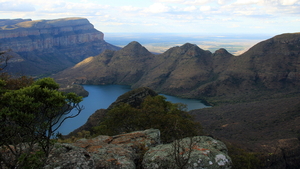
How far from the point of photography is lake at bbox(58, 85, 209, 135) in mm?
68688

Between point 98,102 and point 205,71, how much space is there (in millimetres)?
58374

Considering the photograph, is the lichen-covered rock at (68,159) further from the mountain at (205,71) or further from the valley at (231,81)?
the mountain at (205,71)

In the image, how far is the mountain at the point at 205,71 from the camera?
10238 centimetres

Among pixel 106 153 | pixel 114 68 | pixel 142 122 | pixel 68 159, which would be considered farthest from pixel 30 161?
pixel 114 68

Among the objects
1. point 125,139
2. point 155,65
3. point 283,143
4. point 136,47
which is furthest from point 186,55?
point 125,139

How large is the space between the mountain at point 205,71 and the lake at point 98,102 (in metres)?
7.65

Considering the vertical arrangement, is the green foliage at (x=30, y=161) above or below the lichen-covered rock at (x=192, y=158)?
above

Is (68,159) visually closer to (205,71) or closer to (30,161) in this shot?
(30,161)

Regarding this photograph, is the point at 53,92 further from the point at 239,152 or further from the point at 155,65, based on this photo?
the point at 155,65

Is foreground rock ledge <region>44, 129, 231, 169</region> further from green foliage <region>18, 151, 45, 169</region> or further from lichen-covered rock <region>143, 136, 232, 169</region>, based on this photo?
green foliage <region>18, 151, 45, 169</region>

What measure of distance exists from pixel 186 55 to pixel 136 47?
39495 mm

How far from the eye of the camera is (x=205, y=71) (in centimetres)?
12212

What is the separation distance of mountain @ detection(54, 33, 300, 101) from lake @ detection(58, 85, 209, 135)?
7.65m

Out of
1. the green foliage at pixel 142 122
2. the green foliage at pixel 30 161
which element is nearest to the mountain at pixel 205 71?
the green foliage at pixel 142 122
